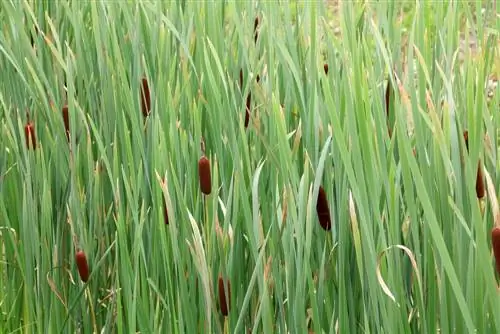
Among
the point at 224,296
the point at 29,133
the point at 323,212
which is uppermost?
the point at 29,133

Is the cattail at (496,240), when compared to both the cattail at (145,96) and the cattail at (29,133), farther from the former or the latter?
the cattail at (29,133)

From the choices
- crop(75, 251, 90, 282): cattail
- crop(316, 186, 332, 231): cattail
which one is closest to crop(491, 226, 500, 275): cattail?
crop(316, 186, 332, 231): cattail

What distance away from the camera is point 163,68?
1814mm

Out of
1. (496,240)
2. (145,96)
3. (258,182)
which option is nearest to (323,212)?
(258,182)

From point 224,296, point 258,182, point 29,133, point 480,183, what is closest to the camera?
point 480,183

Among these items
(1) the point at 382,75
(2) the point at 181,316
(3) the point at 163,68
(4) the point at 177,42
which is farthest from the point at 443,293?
(4) the point at 177,42

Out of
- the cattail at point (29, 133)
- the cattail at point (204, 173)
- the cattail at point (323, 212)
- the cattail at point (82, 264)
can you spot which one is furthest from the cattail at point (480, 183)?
the cattail at point (29, 133)

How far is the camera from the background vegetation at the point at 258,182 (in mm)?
1156

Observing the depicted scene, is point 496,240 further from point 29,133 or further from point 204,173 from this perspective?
point 29,133

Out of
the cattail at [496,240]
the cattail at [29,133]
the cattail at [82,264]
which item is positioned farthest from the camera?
the cattail at [29,133]

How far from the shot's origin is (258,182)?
1427mm

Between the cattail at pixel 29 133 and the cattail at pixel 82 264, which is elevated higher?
the cattail at pixel 29 133

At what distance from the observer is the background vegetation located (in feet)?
3.79

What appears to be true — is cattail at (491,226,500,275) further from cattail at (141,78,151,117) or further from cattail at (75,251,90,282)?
cattail at (141,78,151,117)
